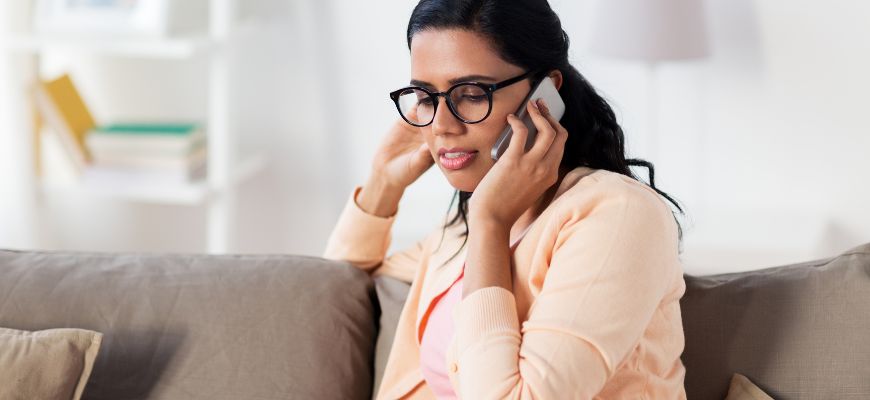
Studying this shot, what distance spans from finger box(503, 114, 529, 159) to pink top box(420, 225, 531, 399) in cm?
13

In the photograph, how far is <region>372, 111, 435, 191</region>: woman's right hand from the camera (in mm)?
1859

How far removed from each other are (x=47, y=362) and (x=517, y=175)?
75 centimetres

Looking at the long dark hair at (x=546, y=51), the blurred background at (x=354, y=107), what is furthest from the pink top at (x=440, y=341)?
the blurred background at (x=354, y=107)

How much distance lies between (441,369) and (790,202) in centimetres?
164

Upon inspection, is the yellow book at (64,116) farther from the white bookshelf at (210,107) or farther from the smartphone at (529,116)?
the smartphone at (529,116)

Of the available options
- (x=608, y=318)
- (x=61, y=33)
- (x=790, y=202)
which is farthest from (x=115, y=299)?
(x=790, y=202)

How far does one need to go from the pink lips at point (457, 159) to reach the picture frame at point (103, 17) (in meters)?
1.50

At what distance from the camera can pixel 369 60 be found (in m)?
3.04

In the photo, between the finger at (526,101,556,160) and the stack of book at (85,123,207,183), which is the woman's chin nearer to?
the finger at (526,101,556,160)

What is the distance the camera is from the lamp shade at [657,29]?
263cm

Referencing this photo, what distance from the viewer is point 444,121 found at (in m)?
1.43

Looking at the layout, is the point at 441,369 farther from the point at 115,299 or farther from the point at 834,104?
the point at 834,104

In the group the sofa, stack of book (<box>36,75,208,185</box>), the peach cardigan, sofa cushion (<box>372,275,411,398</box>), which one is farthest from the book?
the peach cardigan

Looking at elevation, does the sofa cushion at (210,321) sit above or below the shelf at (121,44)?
below
